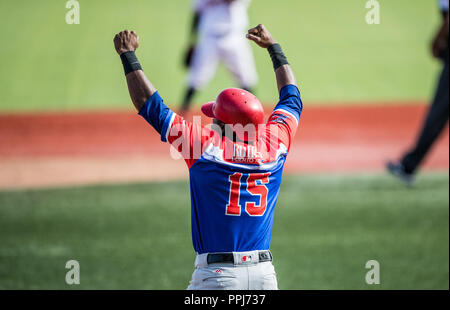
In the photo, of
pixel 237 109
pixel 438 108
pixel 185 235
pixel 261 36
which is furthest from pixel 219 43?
pixel 237 109

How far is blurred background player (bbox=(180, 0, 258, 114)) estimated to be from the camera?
9711mm

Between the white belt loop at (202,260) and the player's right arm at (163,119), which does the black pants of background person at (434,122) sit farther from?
the white belt loop at (202,260)

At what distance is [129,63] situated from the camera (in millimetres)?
2982

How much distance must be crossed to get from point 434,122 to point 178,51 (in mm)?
13033

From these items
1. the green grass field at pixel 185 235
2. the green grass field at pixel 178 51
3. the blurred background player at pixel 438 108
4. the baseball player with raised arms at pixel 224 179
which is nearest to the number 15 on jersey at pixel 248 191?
the baseball player with raised arms at pixel 224 179

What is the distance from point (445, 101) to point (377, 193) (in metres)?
1.64

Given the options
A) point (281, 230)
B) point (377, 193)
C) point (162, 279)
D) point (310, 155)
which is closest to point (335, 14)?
point (310, 155)

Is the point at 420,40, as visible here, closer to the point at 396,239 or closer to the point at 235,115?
the point at 396,239

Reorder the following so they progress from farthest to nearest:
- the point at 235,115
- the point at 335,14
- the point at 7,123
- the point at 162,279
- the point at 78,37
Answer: the point at 335,14, the point at 78,37, the point at 7,123, the point at 162,279, the point at 235,115

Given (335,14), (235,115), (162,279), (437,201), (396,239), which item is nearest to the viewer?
(235,115)

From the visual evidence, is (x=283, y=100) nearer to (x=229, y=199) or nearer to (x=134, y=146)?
(x=229, y=199)

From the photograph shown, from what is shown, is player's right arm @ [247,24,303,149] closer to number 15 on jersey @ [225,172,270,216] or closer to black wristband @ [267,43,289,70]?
black wristband @ [267,43,289,70]

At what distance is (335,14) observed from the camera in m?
21.2
